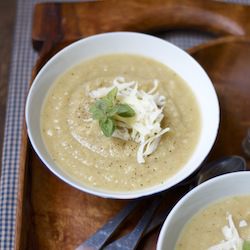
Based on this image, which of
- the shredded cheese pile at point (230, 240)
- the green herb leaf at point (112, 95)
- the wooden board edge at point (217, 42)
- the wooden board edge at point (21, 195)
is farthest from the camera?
the wooden board edge at point (217, 42)

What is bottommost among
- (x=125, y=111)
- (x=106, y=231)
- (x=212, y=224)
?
(x=106, y=231)

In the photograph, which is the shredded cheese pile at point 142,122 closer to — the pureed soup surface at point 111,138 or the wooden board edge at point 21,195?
the pureed soup surface at point 111,138

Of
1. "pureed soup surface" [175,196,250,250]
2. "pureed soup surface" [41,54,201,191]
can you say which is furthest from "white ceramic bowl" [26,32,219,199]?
"pureed soup surface" [175,196,250,250]

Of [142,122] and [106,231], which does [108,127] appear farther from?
[106,231]

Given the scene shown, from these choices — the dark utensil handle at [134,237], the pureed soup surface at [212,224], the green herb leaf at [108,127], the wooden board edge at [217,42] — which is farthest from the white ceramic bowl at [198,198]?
the wooden board edge at [217,42]

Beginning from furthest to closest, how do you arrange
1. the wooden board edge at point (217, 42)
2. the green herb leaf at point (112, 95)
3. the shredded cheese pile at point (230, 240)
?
the wooden board edge at point (217, 42)
the green herb leaf at point (112, 95)
the shredded cheese pile at point (230, 240)

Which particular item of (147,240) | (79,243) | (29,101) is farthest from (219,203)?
(29,101)

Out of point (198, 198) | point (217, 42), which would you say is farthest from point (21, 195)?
point (217, 42)
